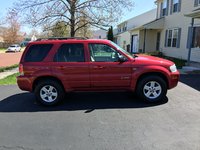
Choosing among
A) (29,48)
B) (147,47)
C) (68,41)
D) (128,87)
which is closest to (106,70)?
(128,87)

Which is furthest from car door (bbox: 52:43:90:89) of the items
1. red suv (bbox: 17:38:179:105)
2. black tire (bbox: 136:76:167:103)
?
black tire (bbox: 136:76:167:103)

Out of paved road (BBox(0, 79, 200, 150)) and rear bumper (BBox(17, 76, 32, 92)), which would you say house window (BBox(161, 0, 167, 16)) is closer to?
paved road (BBox(0, 79, 200, 150))

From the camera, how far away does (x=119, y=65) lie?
673 centimetres

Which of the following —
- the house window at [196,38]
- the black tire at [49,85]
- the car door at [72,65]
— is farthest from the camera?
the house window at [196,38]

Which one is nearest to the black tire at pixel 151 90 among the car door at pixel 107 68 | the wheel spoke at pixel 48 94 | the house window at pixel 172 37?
the car door at pixel 107 68

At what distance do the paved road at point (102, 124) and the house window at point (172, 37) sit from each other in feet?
42.0

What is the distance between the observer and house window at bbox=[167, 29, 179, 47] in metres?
19.7

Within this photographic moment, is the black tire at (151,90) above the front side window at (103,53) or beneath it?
beneath

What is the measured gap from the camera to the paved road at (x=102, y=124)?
4.37 meters

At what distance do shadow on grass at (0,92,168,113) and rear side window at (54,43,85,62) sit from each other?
4.31 ft

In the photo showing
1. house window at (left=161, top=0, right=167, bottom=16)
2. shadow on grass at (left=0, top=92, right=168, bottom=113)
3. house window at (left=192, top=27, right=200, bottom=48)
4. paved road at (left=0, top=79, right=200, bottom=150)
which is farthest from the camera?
house window at (left=161, top=0, right=167, bottom=16)

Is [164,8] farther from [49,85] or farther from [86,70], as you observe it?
[49,85]

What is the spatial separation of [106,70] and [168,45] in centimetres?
1604

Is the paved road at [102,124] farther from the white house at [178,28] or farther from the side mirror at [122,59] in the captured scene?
the white house at [178,28]
